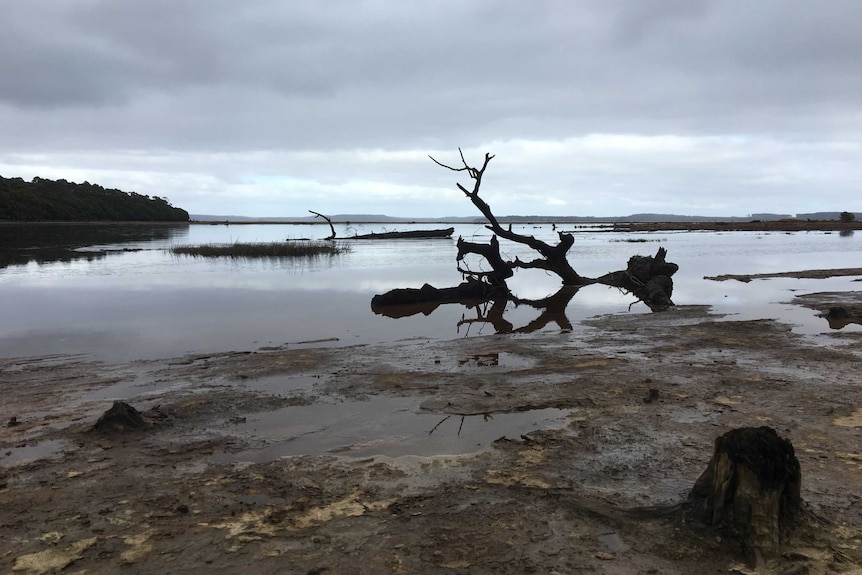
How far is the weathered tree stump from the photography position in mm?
5902

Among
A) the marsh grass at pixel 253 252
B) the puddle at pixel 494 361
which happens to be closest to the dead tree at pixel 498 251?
the puddle at pixel 494 361

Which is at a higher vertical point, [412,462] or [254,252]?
[254,252]

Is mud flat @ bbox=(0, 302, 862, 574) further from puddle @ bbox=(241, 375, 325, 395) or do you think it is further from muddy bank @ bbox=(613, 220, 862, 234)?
muddy bank @ bbox=(613, 220, 862, 234)

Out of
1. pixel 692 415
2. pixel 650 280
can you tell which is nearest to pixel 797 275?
pixel 650 280

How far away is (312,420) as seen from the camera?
653 centimetres

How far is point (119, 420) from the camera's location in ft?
19.6

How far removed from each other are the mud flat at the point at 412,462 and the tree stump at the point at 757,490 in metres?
0.12

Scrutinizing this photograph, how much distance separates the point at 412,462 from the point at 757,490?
2.84 m

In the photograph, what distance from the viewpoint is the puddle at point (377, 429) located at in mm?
5551

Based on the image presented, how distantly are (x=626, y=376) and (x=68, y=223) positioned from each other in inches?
4235

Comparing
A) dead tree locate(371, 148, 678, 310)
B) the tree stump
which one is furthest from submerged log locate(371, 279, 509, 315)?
the tree stump

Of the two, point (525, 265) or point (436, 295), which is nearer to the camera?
point (436, 295)

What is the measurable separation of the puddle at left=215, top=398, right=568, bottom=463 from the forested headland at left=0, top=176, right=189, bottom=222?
328 feet

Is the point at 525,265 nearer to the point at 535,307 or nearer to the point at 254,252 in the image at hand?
the point at 535,307
